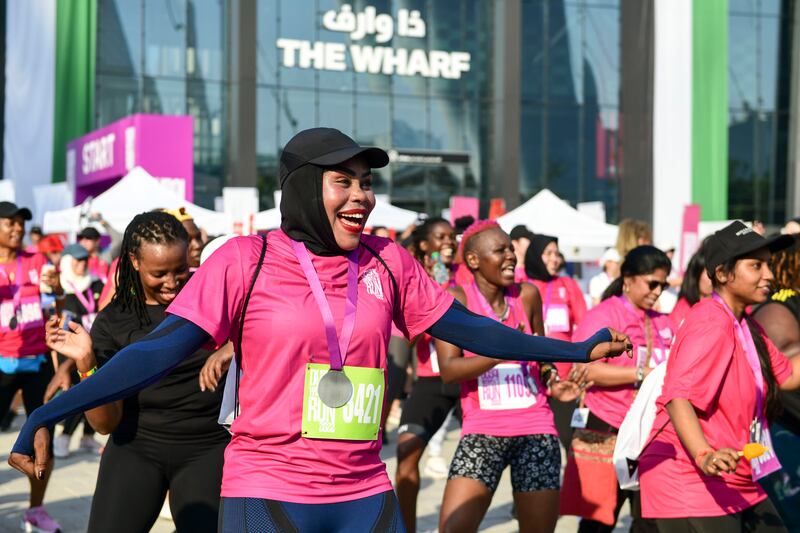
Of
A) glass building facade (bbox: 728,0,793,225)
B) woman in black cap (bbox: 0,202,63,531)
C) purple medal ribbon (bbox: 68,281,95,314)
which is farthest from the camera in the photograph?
glass building facade (bbox: 728,0,793,225)

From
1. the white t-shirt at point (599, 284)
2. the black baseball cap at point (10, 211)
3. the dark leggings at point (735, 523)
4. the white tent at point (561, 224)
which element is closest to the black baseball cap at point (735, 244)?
the dark leggings at point (735, 523)

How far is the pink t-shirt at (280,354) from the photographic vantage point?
3.18m

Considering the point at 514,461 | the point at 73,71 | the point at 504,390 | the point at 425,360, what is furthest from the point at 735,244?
the point at 73,71

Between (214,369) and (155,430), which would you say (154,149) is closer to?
(155,430)

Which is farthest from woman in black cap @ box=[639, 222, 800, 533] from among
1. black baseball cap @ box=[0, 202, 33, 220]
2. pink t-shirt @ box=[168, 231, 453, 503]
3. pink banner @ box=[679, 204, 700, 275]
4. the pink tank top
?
pink banner @ box=[679, 204, 700, 275]

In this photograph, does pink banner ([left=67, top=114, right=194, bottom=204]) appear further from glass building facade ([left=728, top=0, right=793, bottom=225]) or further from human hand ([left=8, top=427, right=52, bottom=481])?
glass building facade ([left=728, top=0, right=793, bottom=225])

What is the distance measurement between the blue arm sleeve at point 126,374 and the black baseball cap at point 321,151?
Answer: 571mm

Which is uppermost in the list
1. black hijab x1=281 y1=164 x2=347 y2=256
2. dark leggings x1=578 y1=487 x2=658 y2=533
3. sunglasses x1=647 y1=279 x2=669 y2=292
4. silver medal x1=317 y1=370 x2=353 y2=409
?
black hijab x1=281 y1=164 x2=347 y2=256

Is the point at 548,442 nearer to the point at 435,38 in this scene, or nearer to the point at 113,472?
the point at 113,472

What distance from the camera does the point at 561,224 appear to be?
17328 millimetres

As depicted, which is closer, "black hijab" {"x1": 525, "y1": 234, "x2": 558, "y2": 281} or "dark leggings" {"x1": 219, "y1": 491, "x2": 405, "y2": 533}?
"dark leggings" {"x1": 219, "y1": 491, "x2": 405, "y2": 533}

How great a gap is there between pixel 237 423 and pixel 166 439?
1550 mm

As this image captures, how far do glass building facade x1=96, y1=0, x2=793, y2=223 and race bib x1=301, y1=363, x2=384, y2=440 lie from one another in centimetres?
3051

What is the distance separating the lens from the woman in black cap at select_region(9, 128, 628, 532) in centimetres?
316
